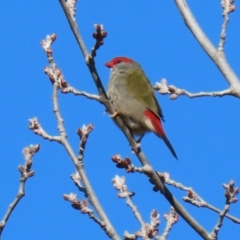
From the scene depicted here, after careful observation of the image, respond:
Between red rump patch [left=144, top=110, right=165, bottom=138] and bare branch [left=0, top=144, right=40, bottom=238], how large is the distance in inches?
78.7

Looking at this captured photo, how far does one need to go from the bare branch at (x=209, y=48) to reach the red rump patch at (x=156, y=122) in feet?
6.11

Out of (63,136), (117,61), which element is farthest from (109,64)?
(63,136)

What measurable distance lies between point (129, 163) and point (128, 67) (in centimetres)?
292

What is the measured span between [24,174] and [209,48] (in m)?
1.34

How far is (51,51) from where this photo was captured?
402 cm

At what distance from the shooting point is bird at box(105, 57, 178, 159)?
5.66 m

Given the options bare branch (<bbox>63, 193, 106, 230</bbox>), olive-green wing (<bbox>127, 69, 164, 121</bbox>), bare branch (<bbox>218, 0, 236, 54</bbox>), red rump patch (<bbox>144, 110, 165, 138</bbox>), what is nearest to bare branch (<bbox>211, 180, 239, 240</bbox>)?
bare branch (<bbox>63, 193, 106, 230</bbox>)

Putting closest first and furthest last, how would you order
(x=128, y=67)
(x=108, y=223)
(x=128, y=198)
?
1. (x=108, y=223)
2. (x=128, y=198)
3. (x=128, y=67)

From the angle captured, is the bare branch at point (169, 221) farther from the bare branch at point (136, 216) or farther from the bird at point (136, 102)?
the bird at point (136, 102)

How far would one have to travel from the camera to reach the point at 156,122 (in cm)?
574

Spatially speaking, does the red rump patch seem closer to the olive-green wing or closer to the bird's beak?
the olive-green wing

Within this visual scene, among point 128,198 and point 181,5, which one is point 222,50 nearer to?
point 181,5

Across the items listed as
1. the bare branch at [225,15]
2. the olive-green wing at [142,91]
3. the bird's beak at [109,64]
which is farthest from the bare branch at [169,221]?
the bird's beak at [109,64]

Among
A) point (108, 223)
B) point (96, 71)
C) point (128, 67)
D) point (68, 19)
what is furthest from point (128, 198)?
point (128, 67)
